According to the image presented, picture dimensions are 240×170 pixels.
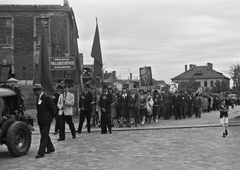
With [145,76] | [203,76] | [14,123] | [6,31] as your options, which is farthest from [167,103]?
[203,76]

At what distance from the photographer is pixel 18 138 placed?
9273 mm

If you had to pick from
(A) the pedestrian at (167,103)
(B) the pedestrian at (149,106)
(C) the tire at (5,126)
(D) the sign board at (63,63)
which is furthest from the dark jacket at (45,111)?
(A) the pedestrian at (167,103)

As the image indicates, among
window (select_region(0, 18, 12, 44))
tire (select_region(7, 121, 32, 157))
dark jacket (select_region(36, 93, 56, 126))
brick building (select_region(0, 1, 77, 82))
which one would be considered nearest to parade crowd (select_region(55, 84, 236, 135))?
tire (select_region(7, 121, 32, 157))

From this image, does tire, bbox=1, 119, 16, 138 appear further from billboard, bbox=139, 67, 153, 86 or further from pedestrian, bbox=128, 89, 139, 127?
billboard, bbox=139, 67, 153, 86

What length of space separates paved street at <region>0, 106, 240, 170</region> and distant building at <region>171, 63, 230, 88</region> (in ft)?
309

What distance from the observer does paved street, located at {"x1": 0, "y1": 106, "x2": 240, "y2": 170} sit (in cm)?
770

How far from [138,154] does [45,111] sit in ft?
8.53

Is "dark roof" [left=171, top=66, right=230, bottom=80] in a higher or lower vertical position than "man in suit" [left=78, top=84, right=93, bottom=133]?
higher

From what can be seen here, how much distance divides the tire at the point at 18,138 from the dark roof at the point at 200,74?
98.3 metres

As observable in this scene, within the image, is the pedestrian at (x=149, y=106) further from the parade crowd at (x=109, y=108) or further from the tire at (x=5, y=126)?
the tire at (x=5, y=126)

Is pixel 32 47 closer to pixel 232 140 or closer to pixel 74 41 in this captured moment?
pixel 74 41

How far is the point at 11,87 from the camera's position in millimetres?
9742

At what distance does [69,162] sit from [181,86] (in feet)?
260

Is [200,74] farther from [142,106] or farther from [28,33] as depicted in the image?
[142,106]
